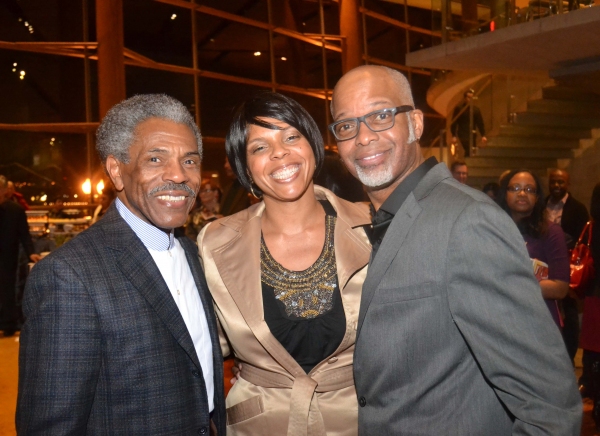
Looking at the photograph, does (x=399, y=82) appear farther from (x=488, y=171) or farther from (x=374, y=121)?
(x=488, y=171)

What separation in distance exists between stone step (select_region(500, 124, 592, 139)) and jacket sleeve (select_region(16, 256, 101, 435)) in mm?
10451

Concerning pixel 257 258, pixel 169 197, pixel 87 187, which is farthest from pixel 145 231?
pixel 87 187

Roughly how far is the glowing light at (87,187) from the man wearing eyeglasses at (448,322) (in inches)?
401

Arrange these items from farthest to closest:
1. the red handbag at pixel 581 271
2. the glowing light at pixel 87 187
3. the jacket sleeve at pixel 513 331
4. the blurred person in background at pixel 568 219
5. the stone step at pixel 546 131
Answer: the glowing light at pixel 87 187 < the stone step at pixel 546 131 < the blurred person in background at pixel 568 219 < the red handbag at pixel 581 271 < the jacket sleeve at pixel 513 331

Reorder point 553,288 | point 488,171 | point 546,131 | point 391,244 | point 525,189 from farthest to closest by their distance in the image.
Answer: point 488,171, point 546,131, point 525,189, point 553,288, point 391,244

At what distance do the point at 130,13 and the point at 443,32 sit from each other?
599 cm

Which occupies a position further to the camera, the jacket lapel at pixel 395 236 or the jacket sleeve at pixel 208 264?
the jacket sleeve at pixel 208 264

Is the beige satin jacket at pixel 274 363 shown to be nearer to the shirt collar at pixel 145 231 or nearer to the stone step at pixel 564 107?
the shirt collar at pixel 145 231

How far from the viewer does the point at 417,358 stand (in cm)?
165

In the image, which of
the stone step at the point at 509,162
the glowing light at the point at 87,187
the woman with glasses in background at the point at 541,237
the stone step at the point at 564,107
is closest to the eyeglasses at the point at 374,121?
the woman with glasses in background at the point at 541,237

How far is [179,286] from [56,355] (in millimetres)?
550

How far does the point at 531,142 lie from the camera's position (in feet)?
36.3

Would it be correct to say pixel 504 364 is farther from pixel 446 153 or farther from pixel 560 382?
pixel 446 153

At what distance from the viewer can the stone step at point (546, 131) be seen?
35.9 feet
